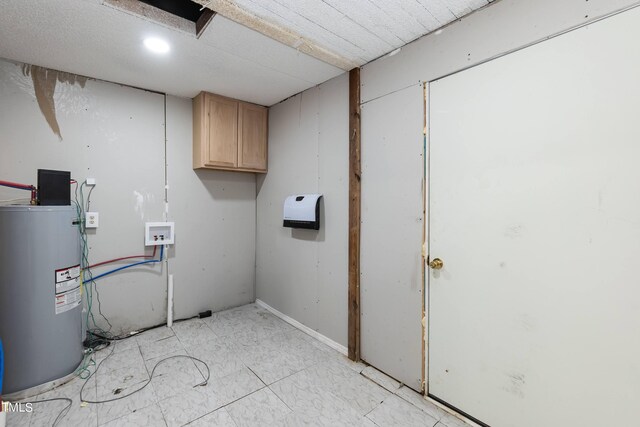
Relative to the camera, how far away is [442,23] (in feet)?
5.76

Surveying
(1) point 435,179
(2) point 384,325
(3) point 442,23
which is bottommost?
(2) point 384,325

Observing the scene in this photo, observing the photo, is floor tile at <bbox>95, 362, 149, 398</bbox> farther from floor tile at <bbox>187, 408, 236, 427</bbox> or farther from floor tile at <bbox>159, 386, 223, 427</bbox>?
floor tile at <bbox>187, 408, 236, 427</bbox>

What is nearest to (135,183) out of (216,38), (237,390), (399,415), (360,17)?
(216,38)

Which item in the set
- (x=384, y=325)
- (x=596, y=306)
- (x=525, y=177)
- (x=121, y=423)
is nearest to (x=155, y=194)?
(x=121, y=423)

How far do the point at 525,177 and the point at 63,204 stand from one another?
3.04 m

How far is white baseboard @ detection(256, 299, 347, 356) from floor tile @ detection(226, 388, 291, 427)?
0.75m

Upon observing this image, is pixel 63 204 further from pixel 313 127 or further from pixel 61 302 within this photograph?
pixel 313 127

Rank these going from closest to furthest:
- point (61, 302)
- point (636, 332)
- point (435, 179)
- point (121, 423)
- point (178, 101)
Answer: point (636, 332)
point (121, 423)
point (435, 179)
point (61, 302)
point (178, 101)

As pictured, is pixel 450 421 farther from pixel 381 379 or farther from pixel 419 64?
pixel 419 64

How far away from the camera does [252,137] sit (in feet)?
10.7

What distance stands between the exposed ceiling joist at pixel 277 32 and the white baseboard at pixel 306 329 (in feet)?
7.68

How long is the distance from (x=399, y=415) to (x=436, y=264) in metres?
0.94

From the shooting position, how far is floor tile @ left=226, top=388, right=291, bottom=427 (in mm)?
1704

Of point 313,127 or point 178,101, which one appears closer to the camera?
point 313,127
